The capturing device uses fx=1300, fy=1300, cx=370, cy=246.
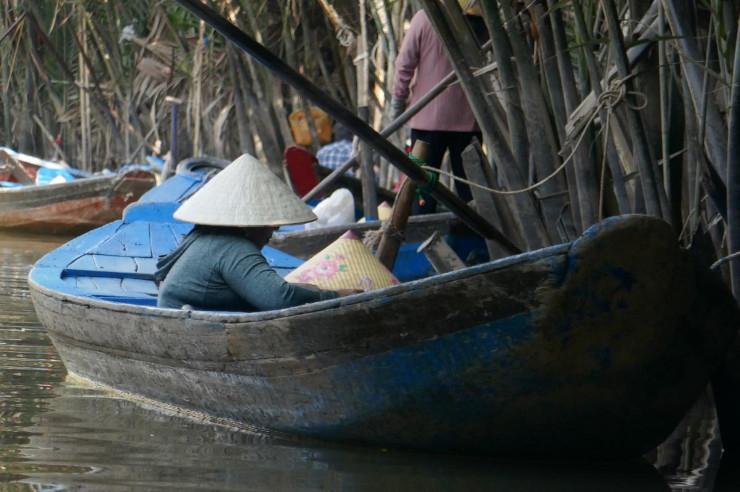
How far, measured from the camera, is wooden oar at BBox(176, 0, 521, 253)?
4172 mm

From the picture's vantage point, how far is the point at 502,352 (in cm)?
373

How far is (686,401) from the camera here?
12.8ft

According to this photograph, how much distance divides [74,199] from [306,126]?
2.17 meters

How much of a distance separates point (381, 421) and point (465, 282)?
0.61 meters

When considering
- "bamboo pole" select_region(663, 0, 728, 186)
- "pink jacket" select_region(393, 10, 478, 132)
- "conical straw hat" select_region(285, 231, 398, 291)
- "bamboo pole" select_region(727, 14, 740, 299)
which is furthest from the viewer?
"pink jacket" select_region(393, 10, 478, 132)

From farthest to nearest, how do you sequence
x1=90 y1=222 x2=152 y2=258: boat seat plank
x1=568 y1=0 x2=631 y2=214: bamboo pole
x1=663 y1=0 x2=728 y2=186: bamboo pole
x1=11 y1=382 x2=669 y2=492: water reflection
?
x1=90 y1=222 x2=152 y2=258: boat seat plank → x1=568 y1=0 x2=631 y2=214: bamboo pole → x1=663 y1=0 x2=728 y2=186: bamboo pole → x1=11 y1=382 x2=669 y2=492: water reflection

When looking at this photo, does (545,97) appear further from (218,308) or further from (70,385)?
(70,385)

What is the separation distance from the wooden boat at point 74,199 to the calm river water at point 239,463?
21.9 ft

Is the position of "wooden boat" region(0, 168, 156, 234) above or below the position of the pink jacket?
below

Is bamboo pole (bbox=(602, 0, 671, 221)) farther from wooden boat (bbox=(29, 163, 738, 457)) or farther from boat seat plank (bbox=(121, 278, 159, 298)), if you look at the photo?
boat seat plank (bbox=(121, 278, 159, 298))

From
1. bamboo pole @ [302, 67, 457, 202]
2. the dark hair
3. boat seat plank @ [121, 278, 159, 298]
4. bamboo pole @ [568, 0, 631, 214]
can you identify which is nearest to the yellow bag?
the dark hair

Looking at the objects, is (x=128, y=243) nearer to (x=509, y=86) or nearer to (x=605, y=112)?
(x=509, y=86)

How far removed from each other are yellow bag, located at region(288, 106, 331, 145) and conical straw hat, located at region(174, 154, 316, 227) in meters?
7.06

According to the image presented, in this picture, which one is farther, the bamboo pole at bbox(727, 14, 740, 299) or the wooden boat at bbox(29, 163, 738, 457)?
the bamboo pole at bbox(727, 14, 740, 299)
